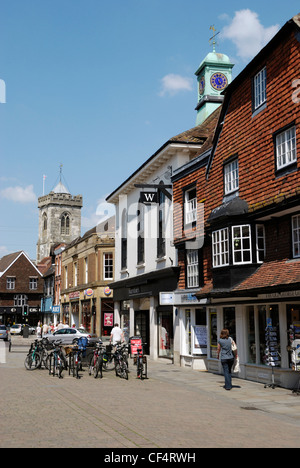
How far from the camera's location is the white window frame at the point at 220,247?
18.8 m

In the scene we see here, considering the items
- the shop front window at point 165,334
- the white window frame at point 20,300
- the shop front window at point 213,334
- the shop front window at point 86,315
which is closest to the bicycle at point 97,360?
the shop front window at point 213,334

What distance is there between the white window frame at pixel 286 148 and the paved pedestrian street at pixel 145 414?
682cm

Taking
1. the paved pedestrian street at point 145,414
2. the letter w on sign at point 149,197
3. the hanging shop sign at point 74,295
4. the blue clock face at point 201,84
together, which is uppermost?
the blue clock face at point 201,84

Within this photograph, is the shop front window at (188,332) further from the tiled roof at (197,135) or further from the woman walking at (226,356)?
the tiled roof at (197,135)

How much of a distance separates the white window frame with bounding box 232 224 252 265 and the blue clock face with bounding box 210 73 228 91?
16851mm

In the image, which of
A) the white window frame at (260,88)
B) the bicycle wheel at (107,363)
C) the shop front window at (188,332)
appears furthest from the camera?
the shop front window at (188,332)

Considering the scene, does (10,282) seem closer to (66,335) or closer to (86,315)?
(86,315)

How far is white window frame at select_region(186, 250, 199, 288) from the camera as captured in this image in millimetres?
22703

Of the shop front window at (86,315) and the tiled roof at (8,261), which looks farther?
the tiled roof at (8,261)

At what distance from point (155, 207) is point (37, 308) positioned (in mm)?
58723

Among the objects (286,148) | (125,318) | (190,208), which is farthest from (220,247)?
(125,318)

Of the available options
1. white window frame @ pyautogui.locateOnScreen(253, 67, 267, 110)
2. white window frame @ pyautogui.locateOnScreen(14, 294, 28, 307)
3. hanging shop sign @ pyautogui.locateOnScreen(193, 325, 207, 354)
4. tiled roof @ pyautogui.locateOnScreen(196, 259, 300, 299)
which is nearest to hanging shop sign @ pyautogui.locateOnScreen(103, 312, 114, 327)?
hanging shop sign @ pyautogui.locateOnScreen(193, 325, 207, 354)

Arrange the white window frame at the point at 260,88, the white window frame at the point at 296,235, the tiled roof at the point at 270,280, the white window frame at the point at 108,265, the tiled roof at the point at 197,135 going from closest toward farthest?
the tiled roof at the point at 270,280, the white window frame at the point at 296,235, the white window frame at the point at 260,88, the tiled roof at the point at 197,135, the white window frame at the point at 108,265

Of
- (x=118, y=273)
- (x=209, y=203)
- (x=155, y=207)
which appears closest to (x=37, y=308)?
(x=118, y=273)
